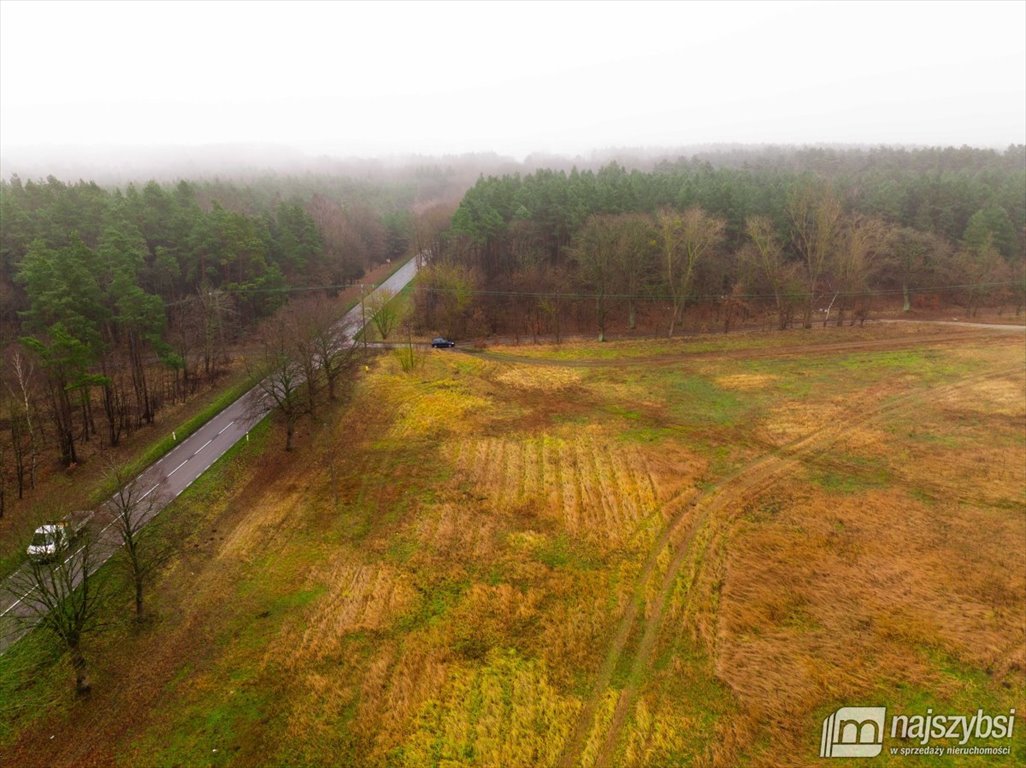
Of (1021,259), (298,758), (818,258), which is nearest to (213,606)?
(298,758)

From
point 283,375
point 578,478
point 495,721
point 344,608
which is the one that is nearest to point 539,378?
point 578,478

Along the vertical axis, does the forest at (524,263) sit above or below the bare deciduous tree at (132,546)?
above

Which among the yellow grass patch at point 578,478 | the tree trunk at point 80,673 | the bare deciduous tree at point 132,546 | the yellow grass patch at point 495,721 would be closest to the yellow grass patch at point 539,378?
the yellow grass patch at point 578,478

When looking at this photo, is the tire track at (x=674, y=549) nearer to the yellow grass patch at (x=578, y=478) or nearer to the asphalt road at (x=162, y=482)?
the yellow grass patch at (x=578, y=478)

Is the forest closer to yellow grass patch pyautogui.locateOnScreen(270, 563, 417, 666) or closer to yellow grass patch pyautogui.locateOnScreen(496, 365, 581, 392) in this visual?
yellow grass patch pyautogui.locateOnScreen(496, 365, 581, 392)

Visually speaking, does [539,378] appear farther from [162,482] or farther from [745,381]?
[162,482]

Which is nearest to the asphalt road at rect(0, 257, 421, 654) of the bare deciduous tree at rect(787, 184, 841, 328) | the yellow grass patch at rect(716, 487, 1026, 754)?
the yellow grass patch at rect(716, 487, 1026, 754)

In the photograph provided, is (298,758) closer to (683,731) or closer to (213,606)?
(213,606)
